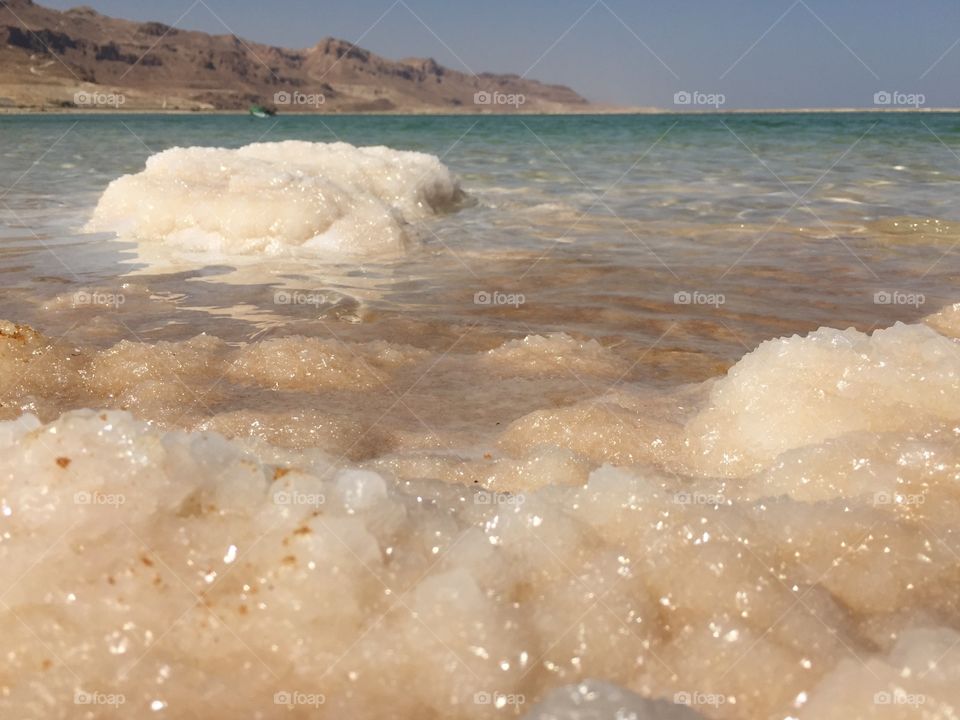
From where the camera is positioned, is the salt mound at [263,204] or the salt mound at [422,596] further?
the salt mound at [263,204]

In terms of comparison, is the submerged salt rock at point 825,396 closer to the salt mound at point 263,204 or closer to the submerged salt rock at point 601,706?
the submerged salt rock at point 601,706

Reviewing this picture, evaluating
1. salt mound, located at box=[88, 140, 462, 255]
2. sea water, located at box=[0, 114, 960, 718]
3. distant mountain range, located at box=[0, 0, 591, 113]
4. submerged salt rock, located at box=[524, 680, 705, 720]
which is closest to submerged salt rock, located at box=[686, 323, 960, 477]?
sea water, located at box=[0, 114, 960, 718]

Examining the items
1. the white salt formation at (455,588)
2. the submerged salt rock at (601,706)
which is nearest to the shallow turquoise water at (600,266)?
the white salt formation at (455,588)

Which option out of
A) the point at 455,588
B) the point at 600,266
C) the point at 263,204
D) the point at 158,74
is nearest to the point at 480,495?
the point at 455,588

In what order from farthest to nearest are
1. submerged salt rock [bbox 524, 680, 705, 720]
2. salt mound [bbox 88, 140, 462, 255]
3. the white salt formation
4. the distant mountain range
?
the distant mountain range, salt mound [bbox 88, 140, 462, 255], the white salt formation, submerged salt rock [bbox 524, 680, 705, 720]

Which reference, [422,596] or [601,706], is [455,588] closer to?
[422,596]

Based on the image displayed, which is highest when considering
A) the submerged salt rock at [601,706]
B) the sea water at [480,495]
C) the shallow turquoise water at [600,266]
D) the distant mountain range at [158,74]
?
the submerged salt rock at [601,706]

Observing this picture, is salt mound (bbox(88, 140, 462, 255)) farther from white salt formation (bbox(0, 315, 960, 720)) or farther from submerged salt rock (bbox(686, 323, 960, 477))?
white salt formation (bbox(0, 315, 960, 720))

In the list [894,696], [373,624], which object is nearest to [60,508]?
[373,624]

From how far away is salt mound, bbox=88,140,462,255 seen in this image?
7.29 metres

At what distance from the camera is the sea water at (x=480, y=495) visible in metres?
1.56

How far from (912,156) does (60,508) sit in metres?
18.6

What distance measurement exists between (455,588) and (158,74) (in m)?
135

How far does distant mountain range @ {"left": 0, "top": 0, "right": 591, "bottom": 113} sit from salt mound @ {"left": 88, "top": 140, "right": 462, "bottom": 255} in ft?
273
